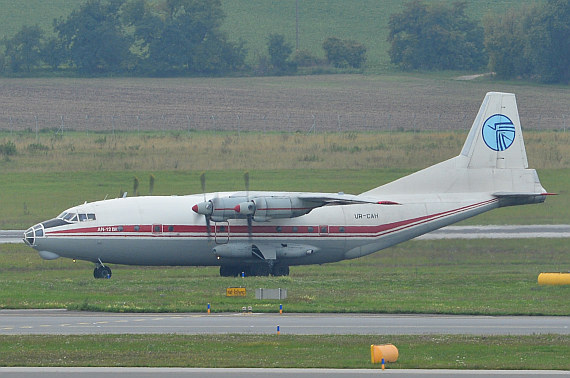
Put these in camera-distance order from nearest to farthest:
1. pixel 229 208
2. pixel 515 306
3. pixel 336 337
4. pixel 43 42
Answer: pixel 336 337 → pixel 515 306 → pixel 229 208 → pixel 43 42

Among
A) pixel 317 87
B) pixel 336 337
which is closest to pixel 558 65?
pixel 317 87

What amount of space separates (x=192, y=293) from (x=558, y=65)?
59.3 meters

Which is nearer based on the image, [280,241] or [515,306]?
[515,306]

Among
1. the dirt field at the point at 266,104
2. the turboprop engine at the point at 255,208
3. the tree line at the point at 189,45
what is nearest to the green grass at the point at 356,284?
the turboprop engine at the point at 255,208

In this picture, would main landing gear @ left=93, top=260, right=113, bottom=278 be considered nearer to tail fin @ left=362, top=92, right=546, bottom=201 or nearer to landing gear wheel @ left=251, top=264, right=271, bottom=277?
landing gear wheel @ left=251, top=264, right=271, bottom=277

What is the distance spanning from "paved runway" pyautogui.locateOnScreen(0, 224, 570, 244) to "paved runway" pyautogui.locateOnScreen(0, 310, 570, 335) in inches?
687

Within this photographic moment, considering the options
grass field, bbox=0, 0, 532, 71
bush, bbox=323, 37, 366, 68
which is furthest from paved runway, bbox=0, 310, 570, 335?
grass field, bbox=0, 0, 532, 71

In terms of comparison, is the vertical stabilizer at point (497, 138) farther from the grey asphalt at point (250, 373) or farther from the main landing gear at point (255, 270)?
the grey asphalt at point (250, 373)

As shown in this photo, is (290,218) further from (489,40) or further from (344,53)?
(344,53)

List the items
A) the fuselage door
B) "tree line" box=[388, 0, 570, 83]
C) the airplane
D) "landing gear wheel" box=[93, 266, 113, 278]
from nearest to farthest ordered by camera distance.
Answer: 1. the airplane
2. "landing gear wheel" box=[93, 266, 113, 278]
3. the fuselage door
4. "tree line" box=[388, 0, 570, 83]

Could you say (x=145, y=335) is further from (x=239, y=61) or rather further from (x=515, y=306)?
(x=239, y=61)

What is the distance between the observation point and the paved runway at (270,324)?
Answer: 2569 centimetres

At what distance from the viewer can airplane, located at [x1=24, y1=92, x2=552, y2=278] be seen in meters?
38.7

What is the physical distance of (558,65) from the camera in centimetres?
8506
